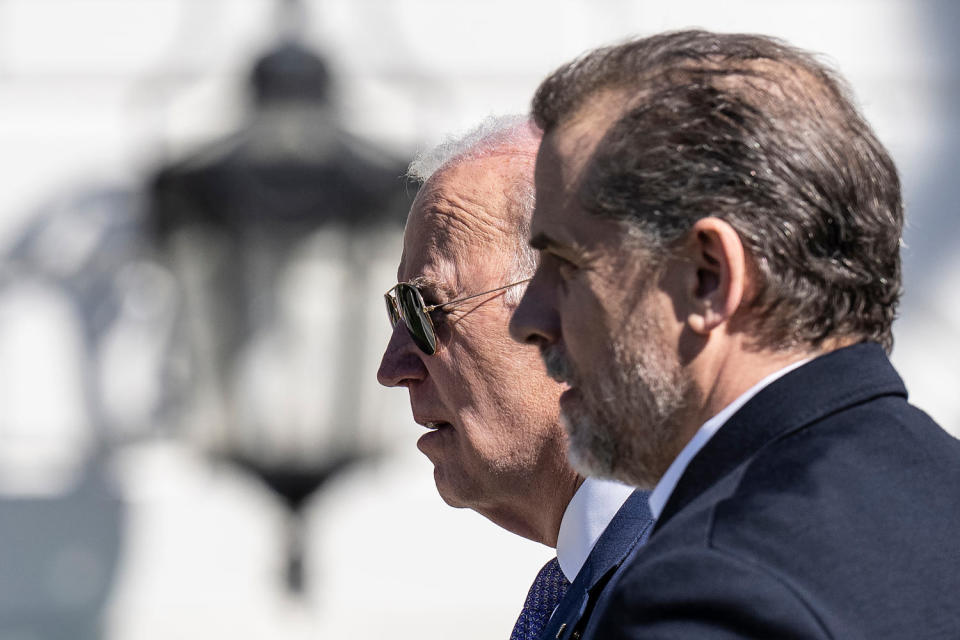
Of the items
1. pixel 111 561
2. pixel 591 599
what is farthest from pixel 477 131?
pixel 111 561

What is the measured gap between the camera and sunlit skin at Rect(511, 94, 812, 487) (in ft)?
3.38

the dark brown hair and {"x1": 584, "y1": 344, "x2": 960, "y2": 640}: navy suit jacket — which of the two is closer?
{"x1": 584, "y1": 344, "x2": 960, "y2": 640}: navy suit jacket

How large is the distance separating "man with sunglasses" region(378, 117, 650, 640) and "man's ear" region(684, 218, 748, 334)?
2.19 ft

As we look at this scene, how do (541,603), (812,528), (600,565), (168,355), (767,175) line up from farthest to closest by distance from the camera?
(168,355) < (541,603) < (600,565) < (767,175) < (812,528)

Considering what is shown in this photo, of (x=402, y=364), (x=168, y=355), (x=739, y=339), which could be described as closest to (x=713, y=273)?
(x=739, y=339)

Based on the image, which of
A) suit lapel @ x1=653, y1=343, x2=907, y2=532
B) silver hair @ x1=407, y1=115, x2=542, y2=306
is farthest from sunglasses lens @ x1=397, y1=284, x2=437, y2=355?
suit lapel @ x1=653, y1=343, x2=907, y2=532

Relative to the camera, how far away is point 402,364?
192cm

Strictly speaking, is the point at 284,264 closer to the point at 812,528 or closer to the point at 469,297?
the point at 469,297

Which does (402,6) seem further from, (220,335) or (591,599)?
(591,599)

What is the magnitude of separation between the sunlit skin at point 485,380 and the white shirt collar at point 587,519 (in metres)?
0.06

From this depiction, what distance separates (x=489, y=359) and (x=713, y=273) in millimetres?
786

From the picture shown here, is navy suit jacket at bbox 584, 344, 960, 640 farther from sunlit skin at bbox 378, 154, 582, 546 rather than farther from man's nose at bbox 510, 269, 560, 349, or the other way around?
sunlit skin at bbox 378, 154, 582, 546

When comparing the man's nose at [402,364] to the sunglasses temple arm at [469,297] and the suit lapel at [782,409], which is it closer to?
the sunglasses temple arm at [469,297]

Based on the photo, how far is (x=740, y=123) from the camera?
102 cm
